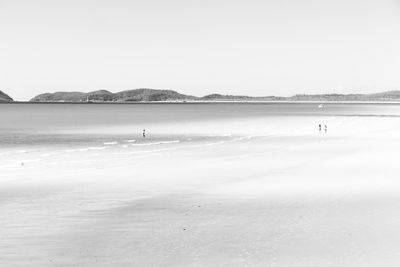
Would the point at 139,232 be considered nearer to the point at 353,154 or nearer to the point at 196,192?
the point at 196,192

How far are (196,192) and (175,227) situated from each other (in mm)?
5188

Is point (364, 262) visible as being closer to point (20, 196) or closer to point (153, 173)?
point (20, 196)

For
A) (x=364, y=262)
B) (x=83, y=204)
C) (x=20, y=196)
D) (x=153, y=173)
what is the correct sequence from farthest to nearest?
(x=153, y=173) → (x=20, y=196) → (x=83, y=204) → (x=364, y=262)

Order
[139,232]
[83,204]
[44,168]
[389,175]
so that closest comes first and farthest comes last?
1. [139,232]
2. [83,204]
3. [389,175]
4. [44,168]

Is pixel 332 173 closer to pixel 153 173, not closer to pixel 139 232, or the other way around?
pixel 153 173

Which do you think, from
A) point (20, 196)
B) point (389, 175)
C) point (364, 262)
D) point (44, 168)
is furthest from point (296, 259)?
point (44, 168)

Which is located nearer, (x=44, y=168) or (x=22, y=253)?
(x=22, y=253)

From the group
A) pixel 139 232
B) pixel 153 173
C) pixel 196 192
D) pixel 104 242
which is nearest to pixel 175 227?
pixel 139 232

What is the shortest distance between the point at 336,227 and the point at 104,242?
4236mm

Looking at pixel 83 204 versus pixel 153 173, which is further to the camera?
pixel 153 173

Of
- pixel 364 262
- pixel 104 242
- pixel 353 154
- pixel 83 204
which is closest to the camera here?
pixel 364 262

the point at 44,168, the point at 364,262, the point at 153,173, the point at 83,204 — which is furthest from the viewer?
the point at 44,168

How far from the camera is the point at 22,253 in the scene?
33.5 ft

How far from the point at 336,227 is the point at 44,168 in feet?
52.0
